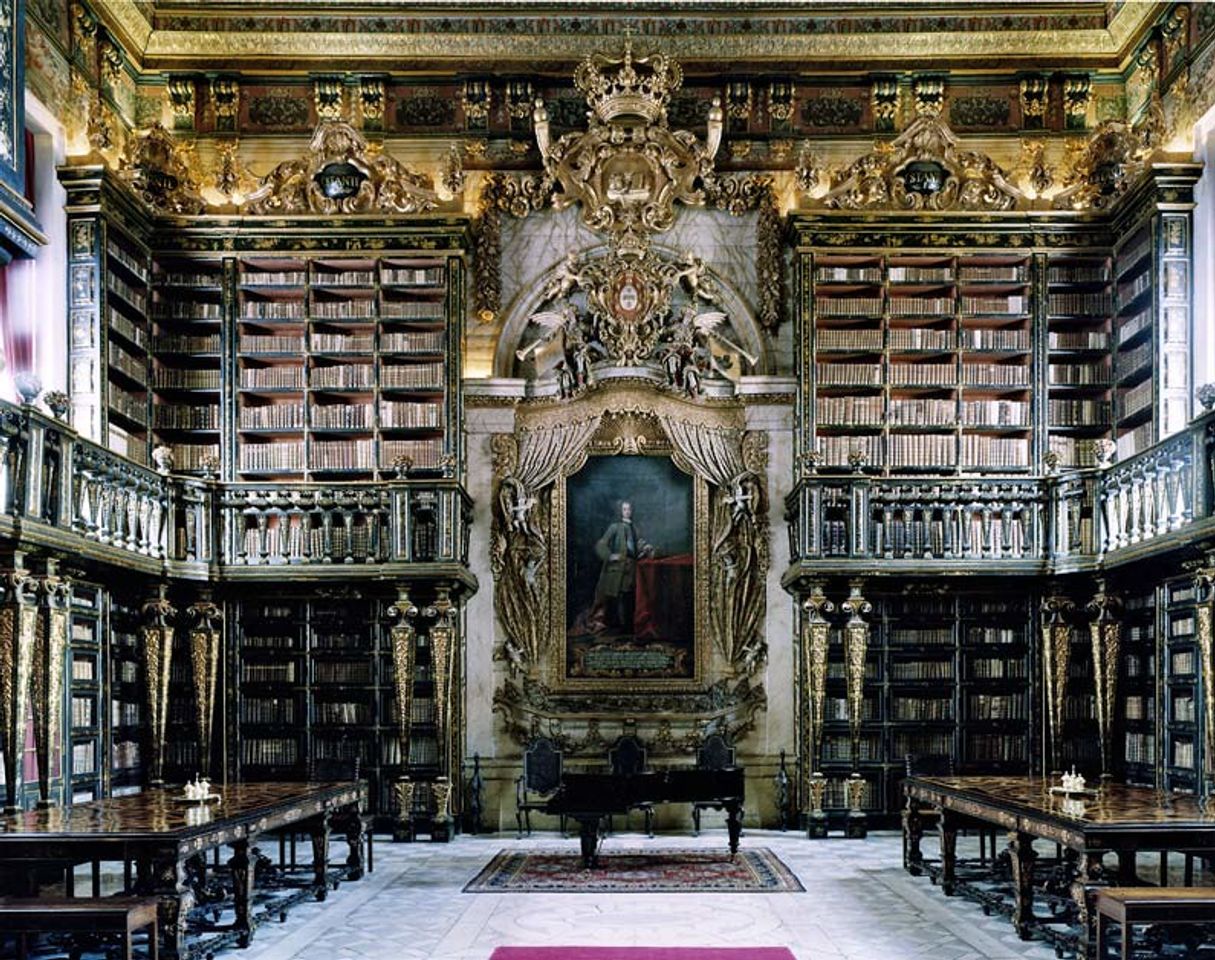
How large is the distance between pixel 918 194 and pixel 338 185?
214 inches

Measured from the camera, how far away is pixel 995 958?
7.66m

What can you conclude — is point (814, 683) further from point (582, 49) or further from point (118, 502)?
point (582, 49)

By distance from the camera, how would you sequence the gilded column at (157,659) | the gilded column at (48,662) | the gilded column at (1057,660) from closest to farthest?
the gilded column at (48,662)
the gilded column at (157,659)
the gilded column at (1057,660)

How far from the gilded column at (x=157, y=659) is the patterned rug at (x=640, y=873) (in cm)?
300

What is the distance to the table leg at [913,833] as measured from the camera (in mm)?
10914

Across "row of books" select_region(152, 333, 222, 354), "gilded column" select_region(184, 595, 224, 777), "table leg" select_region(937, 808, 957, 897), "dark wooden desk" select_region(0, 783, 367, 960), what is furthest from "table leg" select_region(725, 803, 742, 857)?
"row of books" select_region(152, 333, 222, 354)

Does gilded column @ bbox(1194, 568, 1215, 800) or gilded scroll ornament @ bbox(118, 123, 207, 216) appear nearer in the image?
gilded column @ bbox(1194, 568, 1215, 800)

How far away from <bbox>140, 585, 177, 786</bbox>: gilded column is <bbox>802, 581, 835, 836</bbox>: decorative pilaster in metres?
5.43

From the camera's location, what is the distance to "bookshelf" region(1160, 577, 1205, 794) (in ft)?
39.4

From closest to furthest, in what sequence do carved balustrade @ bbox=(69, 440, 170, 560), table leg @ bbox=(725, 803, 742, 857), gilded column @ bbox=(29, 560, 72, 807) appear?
gilded column @ bbox=(29, 560, 72, 807)
carved balustrade @ bbox=(69, 440, 170, 560)
table leg @ bbox=(725, 803, 742, 857)

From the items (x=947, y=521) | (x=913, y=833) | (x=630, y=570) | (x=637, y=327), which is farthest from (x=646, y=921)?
(x=637, y=327)

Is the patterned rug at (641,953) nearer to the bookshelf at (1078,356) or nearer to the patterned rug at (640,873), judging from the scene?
the patterned rug at (640,873)

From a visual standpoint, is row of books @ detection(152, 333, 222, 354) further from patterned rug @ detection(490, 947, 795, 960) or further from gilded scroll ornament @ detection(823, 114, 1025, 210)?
patterned rug @ detection(490, 947, 795, 960)

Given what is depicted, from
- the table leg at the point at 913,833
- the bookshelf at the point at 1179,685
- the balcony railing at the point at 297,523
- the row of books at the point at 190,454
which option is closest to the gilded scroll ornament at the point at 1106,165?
the bookshelf at the point at 1179,685
